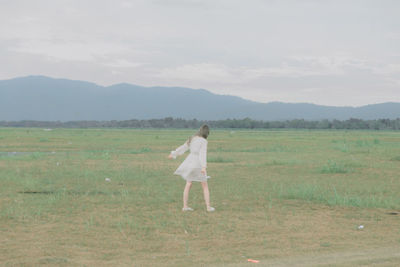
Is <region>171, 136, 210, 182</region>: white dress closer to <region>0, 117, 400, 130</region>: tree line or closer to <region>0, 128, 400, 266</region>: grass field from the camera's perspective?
<region>0, 128, 400, 266</region>: grass field

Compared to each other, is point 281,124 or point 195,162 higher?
point 281,124

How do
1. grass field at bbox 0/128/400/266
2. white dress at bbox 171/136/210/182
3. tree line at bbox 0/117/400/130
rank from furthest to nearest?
tree line at bbox 0/117/400/130
white dress at bbox 171/136/210/182
grass field at bbox 0/128/400/266

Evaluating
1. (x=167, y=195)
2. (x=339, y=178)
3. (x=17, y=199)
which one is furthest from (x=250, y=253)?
(x=339, y=178)

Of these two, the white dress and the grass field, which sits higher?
the white dress

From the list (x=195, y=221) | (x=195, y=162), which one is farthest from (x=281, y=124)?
(x=195, y=221)

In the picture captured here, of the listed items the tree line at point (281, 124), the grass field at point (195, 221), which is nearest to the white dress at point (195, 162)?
the grass field at point (195, 221)

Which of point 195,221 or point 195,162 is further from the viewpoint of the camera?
point 195,162

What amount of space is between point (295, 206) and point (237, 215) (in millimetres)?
2152

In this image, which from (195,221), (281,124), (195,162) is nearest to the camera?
(195,221)

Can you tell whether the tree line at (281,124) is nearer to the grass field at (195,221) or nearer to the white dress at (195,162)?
the grass field at (195,221)

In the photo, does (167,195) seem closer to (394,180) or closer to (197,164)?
(197,164)

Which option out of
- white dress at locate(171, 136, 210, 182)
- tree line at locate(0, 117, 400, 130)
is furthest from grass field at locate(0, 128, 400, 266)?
tree line at locate(0, 117, 400, 130)

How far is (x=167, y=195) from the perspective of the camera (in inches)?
587

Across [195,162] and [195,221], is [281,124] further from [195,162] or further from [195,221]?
[195,221]
